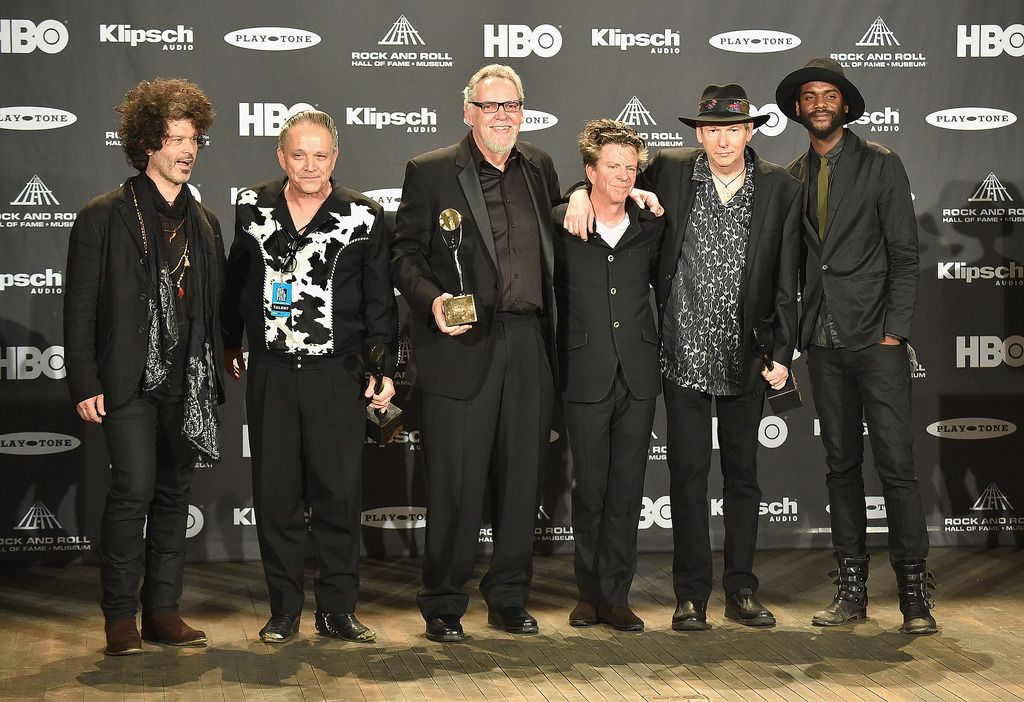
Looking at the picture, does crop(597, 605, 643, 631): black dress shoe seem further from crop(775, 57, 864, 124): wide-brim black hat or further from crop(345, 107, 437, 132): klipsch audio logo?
crop(345, 107, 437, 132): klipsch audio logo

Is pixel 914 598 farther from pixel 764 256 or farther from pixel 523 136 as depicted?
pixel 523 136

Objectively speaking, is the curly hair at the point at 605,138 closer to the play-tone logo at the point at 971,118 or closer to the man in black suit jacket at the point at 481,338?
the man in black suit jacket at the point at 481,338

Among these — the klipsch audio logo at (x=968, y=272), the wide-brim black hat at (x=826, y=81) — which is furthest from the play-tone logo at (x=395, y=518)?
the klipsch audio logo at (x=968, y=272)

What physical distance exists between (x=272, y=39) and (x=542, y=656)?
2.97 meters

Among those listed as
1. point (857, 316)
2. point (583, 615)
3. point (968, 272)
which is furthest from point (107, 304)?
point (968, 272)

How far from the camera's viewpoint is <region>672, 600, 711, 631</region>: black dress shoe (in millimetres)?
4570

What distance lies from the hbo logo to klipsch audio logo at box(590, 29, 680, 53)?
19cm

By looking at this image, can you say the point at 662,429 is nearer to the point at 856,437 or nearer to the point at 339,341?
the point at 856,437

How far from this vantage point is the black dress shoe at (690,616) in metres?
4.57

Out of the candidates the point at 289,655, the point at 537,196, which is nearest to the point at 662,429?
the point at 537,196

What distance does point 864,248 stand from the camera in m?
4.61

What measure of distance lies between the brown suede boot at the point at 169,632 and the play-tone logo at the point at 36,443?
1.48 meters

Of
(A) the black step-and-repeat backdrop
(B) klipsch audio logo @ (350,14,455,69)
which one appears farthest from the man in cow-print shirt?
(B) klipsch audio logo @ (350,14,455,69)

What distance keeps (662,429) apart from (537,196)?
5.94 feet
